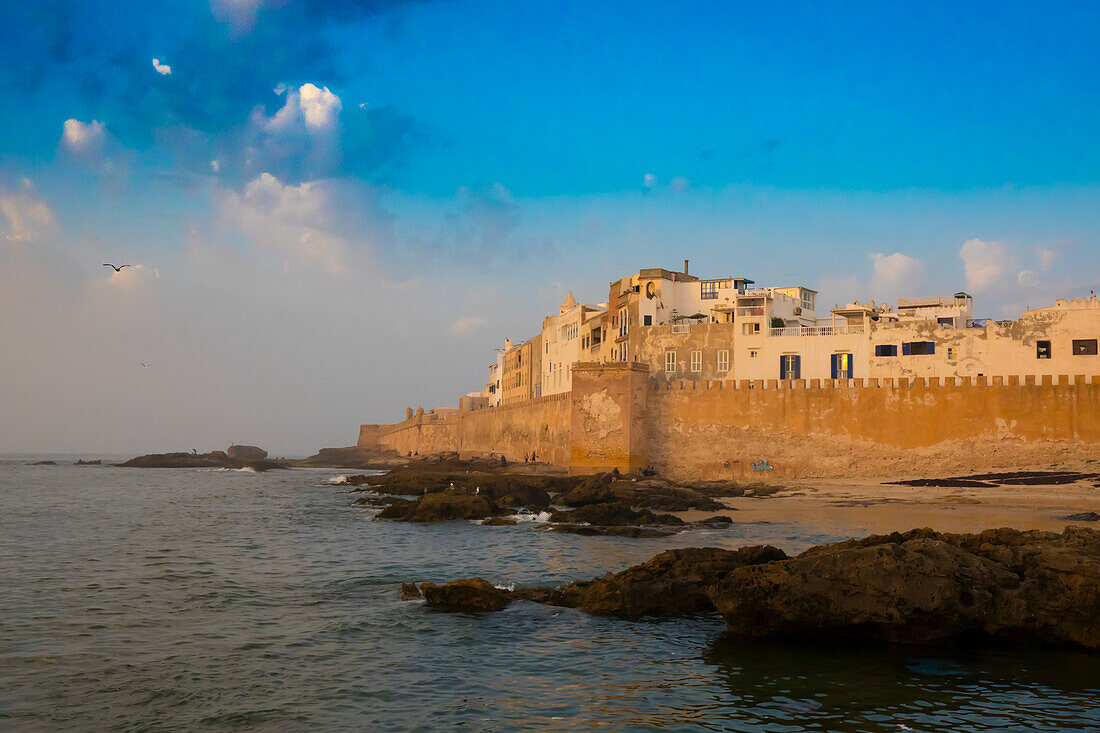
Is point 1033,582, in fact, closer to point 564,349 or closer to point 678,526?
point 678,526

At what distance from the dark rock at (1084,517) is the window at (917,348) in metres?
16.8

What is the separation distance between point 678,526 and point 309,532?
1012cm

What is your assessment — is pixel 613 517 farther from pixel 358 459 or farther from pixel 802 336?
pixel 358 459

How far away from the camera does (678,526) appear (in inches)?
886

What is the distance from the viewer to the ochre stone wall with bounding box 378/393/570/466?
149 ft

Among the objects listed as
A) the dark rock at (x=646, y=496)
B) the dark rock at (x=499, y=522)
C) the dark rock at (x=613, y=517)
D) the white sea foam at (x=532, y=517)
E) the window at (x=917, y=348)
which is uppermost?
the window at (x=917, y=348)

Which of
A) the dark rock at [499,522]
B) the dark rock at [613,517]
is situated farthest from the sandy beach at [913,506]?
the dark rock at [499,522]

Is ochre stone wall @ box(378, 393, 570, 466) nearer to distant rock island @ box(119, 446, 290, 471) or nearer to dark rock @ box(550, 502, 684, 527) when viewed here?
distant rock island @ box(119, 446, 290, 471)

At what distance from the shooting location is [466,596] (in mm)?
12570

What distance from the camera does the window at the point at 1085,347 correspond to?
115ft

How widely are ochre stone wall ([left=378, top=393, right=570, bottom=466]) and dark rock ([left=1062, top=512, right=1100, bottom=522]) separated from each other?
79.0ft

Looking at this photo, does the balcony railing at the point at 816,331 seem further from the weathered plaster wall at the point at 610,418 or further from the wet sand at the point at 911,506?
the wet sand at the point at 911,506

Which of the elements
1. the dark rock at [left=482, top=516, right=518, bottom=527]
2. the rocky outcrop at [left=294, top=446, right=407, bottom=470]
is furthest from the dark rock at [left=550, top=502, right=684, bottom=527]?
the rocky outcrop at [left=294, top=446, right=407, bottom=470]

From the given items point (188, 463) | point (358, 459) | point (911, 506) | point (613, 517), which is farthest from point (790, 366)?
point (188, 463)
